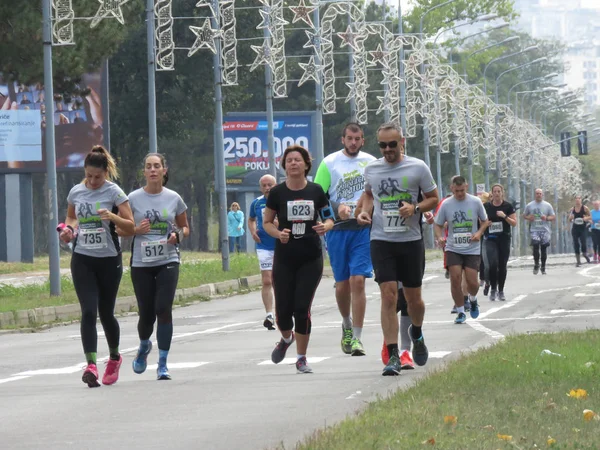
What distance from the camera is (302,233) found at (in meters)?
12.8

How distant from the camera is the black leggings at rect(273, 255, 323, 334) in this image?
12820 millimetres

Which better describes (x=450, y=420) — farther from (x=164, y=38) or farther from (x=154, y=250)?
(x=164, y=38)

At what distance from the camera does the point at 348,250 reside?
552 inches

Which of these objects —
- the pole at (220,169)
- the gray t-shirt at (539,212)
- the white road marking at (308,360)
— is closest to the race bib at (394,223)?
the white road marking at (308,360)

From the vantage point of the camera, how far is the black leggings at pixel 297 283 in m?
12.8

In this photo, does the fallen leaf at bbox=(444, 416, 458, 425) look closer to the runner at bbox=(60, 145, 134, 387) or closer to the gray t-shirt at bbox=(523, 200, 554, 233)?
the runner at bbox=(60, 145, 134, 387)

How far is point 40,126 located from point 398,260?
3447cm

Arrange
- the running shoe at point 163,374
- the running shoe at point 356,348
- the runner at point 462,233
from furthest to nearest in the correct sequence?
the runner at point 462,233 < the running shoe at point 356,348 < the running shoe at point 163,374

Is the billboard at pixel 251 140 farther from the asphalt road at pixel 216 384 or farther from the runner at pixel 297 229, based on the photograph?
the runner at pixel 297 229

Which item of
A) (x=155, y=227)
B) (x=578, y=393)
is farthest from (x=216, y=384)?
(x=578, y=393)

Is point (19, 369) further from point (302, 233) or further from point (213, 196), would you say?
point (213, 196)

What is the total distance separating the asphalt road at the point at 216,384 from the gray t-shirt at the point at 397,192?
1.06 m

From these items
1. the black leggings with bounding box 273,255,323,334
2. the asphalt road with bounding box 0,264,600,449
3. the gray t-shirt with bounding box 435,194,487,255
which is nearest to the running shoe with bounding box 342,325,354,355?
the asphalt road with bounding box 0,264,600,449

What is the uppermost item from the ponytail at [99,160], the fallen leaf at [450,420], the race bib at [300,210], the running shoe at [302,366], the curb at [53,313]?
the ponytail at [99,160]
